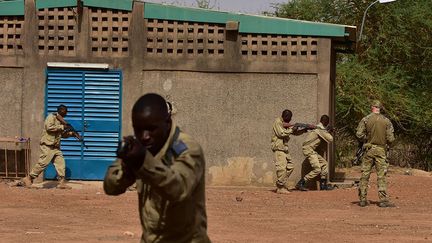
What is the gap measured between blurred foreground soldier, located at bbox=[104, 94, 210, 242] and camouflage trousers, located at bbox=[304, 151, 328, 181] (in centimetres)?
1266

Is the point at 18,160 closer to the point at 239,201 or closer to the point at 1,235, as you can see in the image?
the point at 239,201

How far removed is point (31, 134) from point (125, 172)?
13.7 m

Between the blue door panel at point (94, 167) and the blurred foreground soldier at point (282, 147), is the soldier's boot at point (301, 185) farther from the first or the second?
the blue door panel at point (94, 167)

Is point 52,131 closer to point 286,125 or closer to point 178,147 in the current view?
point 286,125

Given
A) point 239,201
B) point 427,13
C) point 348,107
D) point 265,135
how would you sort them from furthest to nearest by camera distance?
point 427,13
point 348,107
point 265,135
point 239,201

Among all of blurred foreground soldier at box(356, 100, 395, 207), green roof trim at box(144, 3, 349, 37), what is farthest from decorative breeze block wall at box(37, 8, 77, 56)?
blurred foreground soldier at box(356, 100, 395, 207)

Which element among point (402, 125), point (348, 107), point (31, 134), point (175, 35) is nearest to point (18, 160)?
point (31, 134)

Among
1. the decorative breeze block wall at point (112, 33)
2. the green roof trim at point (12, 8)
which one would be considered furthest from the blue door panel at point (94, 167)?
the green roof trim at point (12, 8)

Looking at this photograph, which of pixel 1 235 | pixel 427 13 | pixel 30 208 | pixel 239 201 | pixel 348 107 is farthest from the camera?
pixel 427 13

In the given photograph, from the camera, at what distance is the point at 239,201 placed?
15383 millimetres

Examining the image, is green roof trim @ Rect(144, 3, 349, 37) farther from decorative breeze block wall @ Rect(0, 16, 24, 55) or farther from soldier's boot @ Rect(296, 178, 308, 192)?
soldier's boot @ Rect(296, 178, 308, 192)

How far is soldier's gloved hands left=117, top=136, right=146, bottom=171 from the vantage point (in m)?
3.87

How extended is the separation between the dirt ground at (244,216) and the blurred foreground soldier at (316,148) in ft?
1.39

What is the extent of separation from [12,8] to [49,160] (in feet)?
9.77
